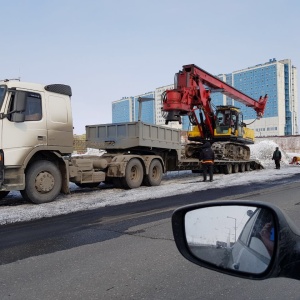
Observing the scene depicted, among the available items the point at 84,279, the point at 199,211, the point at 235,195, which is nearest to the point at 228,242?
the point at 199,211

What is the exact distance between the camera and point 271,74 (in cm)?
6156

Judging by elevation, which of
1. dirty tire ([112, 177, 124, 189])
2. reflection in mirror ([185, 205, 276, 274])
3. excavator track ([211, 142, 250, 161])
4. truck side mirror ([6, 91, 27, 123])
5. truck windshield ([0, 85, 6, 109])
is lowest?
dirty tire ([112, 177, 124, 189])

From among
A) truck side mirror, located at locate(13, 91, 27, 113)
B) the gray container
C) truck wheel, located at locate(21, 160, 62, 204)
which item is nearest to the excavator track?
the gray container

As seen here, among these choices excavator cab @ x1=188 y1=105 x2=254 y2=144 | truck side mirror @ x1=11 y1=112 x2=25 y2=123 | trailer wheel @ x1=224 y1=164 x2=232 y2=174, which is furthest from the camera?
trailer wheel @ x1=224 y1=164 x2=232 y2=174

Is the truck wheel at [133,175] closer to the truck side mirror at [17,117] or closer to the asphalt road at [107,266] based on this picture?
the truck side mirror at [17,117]

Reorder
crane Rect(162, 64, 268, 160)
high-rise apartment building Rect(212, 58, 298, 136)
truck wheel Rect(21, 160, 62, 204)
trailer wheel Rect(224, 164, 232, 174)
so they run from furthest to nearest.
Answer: high-rise apartment building Rect(212, 58, 298, 136) → trailer wheel Rect(224, 164, 232, 174) → crane Rect(162, 64, 268, 160) → truck wheel Rect(21, 160, 62, 204)

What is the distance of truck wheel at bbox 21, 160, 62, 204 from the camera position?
30.2ft

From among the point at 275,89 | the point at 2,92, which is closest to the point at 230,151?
the point at 2,92

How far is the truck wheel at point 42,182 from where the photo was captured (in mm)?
9203

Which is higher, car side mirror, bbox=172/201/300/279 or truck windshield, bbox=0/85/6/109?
truck windshield, bbox=0/85/6/109

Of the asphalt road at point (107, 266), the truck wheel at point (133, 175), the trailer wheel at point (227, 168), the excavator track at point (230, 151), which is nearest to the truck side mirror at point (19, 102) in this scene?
the asphalt road at point (107, 266)

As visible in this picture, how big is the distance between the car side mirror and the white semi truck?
7.56 metres

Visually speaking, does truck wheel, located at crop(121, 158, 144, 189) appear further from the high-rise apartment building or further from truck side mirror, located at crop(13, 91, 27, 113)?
the high-rise apartment building

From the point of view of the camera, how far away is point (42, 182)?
942 centimetres
